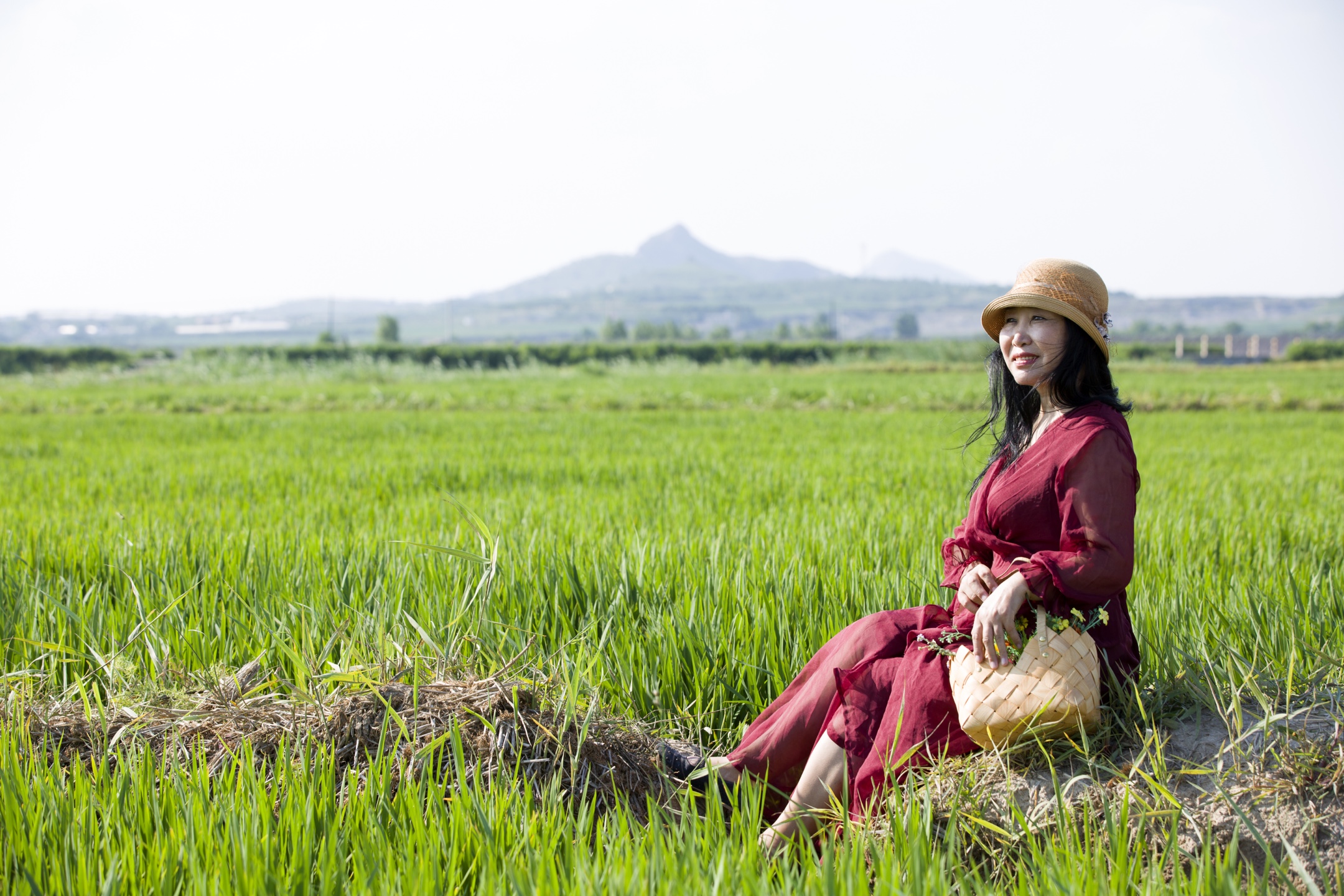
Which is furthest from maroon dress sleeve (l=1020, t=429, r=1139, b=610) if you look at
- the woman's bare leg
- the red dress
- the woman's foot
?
the woman's foot

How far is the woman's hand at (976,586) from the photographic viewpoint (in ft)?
5.57

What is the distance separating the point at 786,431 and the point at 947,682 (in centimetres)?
824

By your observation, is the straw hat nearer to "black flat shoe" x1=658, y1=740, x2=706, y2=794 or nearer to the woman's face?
the woman's face

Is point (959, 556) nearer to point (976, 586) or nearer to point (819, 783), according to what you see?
point (976, 586)

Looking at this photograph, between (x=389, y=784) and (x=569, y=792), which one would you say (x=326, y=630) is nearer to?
(x=389, y=784)

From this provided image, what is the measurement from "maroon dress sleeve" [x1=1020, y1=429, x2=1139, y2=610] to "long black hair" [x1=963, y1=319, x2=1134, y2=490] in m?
0.13

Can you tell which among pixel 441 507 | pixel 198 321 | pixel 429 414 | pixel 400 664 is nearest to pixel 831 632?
pixel 400 664

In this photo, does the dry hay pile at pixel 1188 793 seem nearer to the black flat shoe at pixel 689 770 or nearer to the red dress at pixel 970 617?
the red dress at pixel 970 617

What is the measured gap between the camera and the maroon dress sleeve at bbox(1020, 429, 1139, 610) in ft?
5.18

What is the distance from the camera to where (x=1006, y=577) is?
1.68 meters

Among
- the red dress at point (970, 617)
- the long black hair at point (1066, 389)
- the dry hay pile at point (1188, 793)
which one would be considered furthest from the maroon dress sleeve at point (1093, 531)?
the dry hay pile at point (1188, 793)

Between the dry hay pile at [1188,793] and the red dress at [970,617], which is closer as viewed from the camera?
the dry hay pile at [1188,793]

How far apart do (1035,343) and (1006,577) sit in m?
0.49

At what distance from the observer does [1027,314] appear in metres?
1.78
